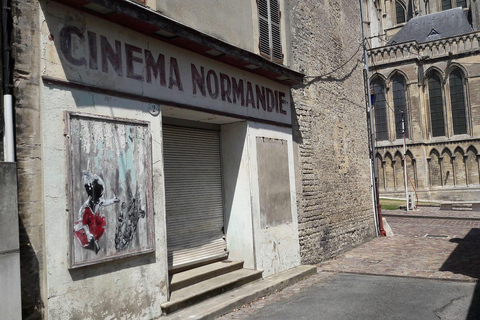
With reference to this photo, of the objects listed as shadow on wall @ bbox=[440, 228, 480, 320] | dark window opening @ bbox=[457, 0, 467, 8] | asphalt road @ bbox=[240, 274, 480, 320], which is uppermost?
dark window opening @ bbox=[457, 0, 467, 8]

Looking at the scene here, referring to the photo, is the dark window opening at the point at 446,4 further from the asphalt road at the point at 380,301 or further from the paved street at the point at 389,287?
the asphalt road at the point at 380,301

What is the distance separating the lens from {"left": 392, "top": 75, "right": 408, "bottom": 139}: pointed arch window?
114 feet

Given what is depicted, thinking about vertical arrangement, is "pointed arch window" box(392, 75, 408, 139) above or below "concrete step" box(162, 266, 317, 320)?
above

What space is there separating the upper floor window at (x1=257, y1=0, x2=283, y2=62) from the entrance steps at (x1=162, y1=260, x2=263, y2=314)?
4145mm

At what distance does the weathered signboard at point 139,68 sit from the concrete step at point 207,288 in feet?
8.82

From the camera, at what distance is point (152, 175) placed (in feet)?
18.3

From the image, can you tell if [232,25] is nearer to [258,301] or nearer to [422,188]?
[258,301]

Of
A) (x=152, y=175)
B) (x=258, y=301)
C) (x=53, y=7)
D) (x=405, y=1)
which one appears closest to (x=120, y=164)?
(x=152, y=175)

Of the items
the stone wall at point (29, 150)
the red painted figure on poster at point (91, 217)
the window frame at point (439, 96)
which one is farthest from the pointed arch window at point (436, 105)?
the stone wall at point (29, 150)

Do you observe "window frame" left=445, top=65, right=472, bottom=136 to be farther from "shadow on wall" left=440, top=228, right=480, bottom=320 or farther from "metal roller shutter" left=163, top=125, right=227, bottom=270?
"metal roller shutter" left=163, top=125, right=227, bottom=270

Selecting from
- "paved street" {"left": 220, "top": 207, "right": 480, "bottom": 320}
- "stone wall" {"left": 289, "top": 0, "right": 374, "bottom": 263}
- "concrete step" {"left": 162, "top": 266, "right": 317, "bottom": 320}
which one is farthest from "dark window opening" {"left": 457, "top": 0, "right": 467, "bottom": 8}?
"concrete step" {"left": 162, "top": 266, "right": 317, "bottom": 320}

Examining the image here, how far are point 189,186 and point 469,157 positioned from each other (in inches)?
1264

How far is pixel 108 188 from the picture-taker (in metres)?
4.99

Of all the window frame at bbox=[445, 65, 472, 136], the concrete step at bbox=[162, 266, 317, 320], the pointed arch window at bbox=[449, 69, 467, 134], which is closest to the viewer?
the concrete step at bbox=[162, 266, 317, 320]
